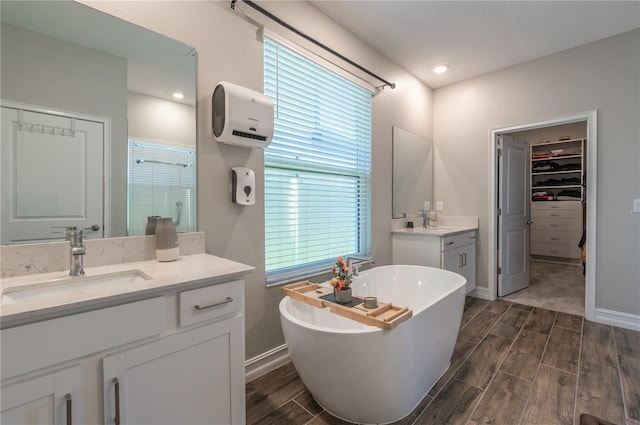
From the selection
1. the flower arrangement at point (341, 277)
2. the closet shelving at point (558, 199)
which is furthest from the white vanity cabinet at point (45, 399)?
the closet shelving at point (558, 199)

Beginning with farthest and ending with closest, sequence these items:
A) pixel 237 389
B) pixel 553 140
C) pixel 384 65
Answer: pixel 553 140
pixel 384 65
pixel 237 389

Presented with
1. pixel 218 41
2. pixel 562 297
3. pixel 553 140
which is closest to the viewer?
pixel 218 41

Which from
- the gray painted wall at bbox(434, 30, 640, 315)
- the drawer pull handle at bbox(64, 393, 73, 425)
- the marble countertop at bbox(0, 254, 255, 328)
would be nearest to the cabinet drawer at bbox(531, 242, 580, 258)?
the gray painted wall at bbox(434, 30, 640, 315)

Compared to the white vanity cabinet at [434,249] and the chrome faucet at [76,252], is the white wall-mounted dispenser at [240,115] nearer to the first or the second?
the chrome faucet at [76,252]

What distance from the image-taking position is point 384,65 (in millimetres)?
3107

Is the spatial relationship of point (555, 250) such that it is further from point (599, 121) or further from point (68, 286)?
point (68, 286)

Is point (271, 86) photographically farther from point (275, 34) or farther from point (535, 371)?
point (535, 371)

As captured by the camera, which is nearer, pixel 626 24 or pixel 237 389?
pixel 237 389

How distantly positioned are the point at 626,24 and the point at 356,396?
374cm

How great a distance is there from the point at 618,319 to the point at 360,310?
2.87m

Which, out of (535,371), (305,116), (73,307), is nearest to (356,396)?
(73,307)

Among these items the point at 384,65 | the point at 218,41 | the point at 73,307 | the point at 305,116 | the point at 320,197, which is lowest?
the point at 73,307

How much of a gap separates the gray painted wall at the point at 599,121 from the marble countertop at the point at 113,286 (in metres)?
3.35

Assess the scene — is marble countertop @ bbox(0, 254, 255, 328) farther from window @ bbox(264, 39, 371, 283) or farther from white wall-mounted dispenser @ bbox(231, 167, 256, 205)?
window @ bbox(264, 39, 371, 283)
